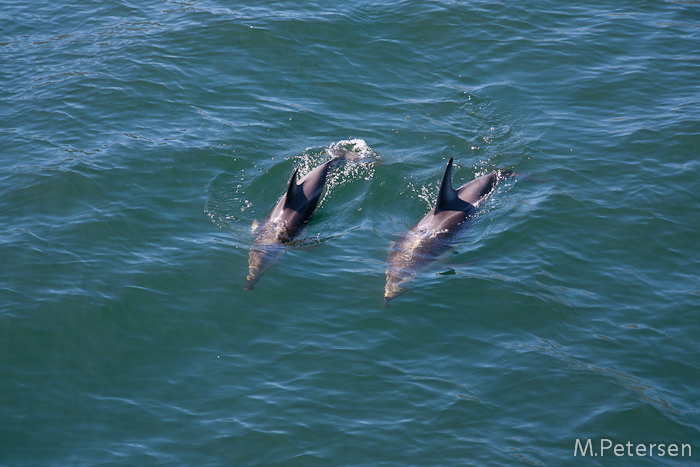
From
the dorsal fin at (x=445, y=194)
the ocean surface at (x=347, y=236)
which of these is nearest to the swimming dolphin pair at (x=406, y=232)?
the dorsal fin at (x=445, y=194)

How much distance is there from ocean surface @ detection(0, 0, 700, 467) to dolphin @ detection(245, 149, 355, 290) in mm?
247

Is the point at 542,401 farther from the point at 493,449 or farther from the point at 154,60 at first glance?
the point at 154,60

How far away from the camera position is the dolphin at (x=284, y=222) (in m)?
11.5

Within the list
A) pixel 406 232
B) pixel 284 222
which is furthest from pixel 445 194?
pixel 284 222

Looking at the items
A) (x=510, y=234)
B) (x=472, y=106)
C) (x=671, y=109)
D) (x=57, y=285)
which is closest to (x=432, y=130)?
(x=472, y=106)

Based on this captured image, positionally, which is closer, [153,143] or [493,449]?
[493,449]

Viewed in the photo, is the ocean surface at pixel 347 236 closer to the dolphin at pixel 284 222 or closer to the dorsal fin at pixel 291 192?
the dolphin at pixel 284 222

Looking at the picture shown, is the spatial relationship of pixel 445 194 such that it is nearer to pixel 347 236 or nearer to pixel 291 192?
pixel 347 236

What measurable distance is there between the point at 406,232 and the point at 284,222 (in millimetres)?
2456

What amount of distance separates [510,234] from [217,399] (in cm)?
654

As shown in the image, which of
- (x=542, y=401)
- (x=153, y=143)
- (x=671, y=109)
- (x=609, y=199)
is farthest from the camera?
(x=671, y=109)

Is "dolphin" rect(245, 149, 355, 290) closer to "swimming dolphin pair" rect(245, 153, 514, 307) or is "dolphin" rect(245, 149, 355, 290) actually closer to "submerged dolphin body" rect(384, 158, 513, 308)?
"swimming dolphin pair" rect(245, 153, 514, 307)

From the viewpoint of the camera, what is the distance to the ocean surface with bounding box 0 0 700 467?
8898 millimetres

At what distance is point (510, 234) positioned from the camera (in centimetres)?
1233
